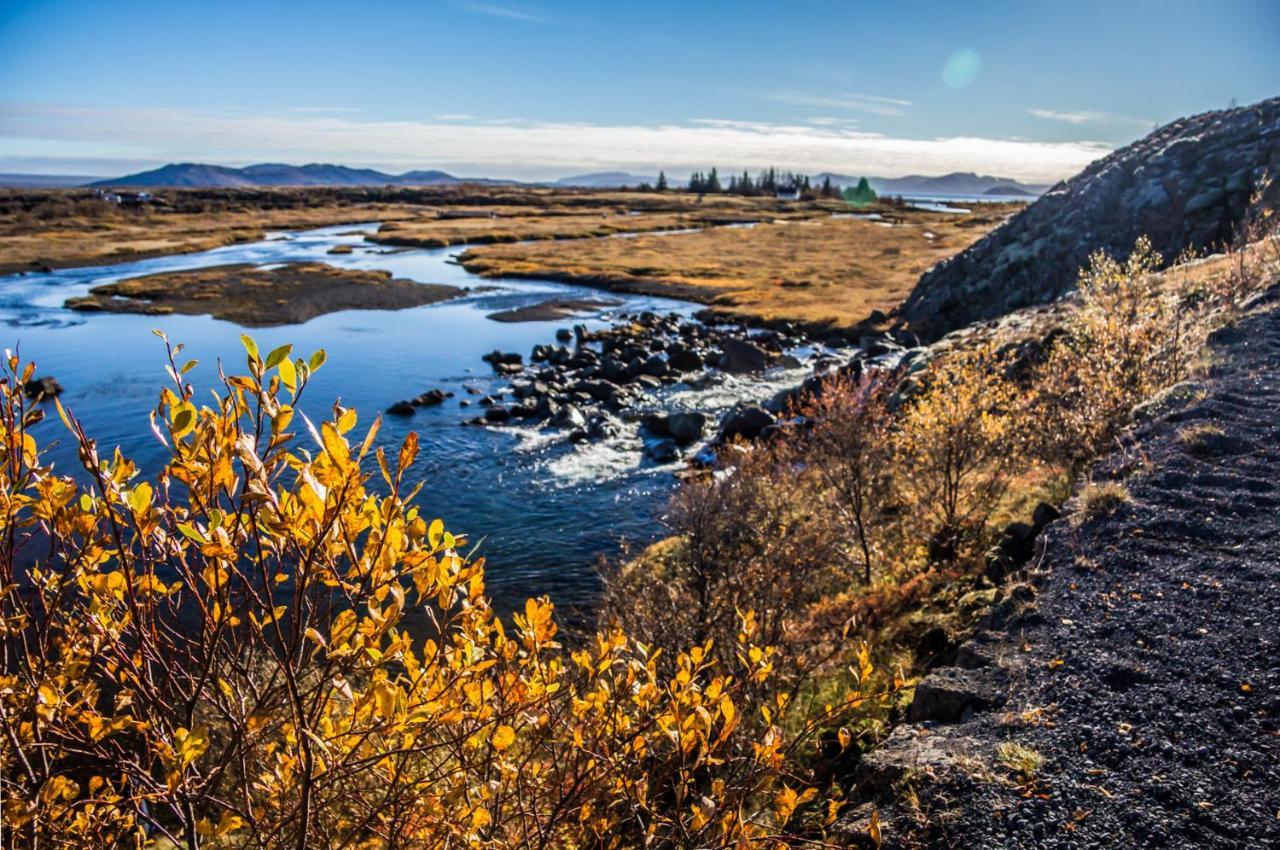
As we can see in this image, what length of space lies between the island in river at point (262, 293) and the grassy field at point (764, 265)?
10659 mm

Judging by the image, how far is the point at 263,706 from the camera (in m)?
2.54

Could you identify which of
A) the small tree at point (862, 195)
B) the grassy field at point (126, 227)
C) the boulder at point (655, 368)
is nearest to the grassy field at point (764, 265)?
the boulder at point (655, 368)

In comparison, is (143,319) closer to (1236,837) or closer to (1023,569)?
(1023,569)

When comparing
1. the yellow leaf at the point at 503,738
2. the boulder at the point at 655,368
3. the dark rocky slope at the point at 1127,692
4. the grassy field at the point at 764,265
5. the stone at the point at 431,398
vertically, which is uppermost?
the grassy field at the point at 764,265

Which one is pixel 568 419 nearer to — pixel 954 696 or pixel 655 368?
pixel 655 368

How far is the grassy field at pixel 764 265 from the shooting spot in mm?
46062

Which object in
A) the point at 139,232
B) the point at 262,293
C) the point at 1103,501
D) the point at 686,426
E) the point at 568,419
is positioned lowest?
the point at 568,419

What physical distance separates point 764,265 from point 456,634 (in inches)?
2474

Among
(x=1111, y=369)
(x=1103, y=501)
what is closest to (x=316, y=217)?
(x=1111, y=369)

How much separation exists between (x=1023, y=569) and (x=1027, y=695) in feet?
8.72

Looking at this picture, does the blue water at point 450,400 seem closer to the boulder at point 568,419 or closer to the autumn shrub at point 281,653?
the boulder at point 568,419

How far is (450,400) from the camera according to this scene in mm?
27094

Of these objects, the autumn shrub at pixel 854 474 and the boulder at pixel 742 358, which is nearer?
the autumn shrub at pixel 854 474

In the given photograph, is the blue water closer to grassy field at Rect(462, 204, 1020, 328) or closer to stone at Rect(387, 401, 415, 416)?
stone at Rect(387, 401, 415, 416)
